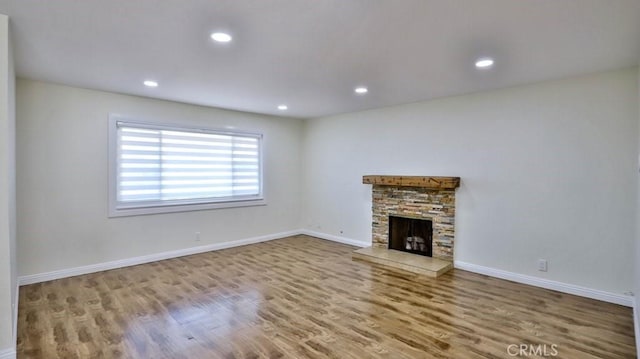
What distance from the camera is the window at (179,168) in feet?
15.4

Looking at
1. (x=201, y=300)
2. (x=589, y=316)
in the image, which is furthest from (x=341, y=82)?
(x=589, y=316)

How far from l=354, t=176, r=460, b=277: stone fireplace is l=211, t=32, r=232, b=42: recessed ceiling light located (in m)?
3.28

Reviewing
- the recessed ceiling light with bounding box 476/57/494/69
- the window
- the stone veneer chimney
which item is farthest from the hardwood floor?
the recessed ceiling light with bounding box 476/57/494/69

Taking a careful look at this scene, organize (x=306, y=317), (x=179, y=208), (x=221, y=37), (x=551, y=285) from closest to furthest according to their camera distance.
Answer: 1. (x=221, y=37)
2. (x=306, y=317)
3. (x=551, y=285)
4. (x=179, y=208)

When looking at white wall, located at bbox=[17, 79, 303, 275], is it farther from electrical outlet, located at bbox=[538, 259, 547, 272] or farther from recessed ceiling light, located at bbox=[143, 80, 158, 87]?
electrical outlet, located at bbox=[538, 259, 547, 272]

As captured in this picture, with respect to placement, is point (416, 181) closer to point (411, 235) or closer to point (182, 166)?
point (411, 235)

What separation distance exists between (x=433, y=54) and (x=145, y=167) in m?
4.15

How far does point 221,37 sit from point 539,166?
146 inches

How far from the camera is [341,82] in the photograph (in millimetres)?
3932

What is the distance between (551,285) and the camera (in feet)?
12.7

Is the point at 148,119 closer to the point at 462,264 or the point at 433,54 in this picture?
the point at 433,54

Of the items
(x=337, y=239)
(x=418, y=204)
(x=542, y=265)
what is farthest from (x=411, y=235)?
(x=542, y=265)

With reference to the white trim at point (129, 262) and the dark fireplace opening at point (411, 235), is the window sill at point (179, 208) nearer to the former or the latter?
the white trim at point (129, 262)

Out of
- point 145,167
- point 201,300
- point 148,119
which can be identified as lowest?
point 201,300
